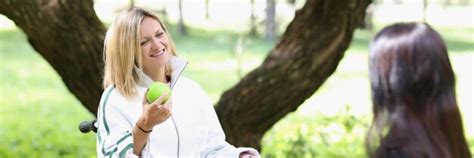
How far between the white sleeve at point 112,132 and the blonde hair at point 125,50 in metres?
0.05

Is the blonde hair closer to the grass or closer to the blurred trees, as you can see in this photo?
the grass

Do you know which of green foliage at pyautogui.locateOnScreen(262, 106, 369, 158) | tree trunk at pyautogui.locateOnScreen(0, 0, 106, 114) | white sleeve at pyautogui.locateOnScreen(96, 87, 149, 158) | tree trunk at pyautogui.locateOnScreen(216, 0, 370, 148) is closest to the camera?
white sleeve at pyautogui.locateOnScreen(96, 87, 149, 158)

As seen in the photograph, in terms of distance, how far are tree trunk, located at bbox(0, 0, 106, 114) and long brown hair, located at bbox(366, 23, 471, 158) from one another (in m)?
2.81

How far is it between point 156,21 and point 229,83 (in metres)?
11.6

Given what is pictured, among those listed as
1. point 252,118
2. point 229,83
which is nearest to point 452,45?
point 229,83

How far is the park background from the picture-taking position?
752cm

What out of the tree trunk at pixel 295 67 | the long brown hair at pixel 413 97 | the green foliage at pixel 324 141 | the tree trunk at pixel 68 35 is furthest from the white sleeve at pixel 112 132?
the green foliage at pixel 324 141

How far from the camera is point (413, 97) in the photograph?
227 cm

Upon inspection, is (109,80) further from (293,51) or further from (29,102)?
(29,102)

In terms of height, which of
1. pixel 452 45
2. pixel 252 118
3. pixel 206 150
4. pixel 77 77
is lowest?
pixel 452 45

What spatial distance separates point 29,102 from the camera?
1276 centimetres

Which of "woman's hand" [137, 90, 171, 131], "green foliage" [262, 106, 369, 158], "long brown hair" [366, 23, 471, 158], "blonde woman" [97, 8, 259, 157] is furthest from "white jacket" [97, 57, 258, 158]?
"green foliage" [262, 106, 369, 158]

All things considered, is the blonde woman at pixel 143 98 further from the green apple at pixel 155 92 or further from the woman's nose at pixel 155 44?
the green apple at pixel 155 92

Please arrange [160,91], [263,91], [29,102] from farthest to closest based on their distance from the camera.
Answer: [29,102] → [263,91] → [160,91]
